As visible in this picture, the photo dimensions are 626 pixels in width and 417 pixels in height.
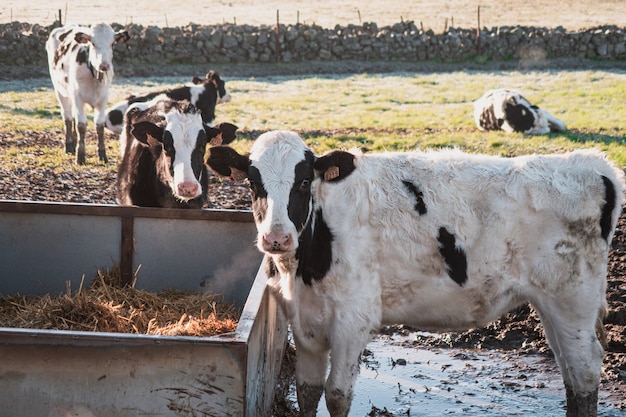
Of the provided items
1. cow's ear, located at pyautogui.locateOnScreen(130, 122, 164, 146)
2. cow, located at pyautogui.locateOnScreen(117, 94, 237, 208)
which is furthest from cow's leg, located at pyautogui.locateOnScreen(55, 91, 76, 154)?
cow's ear, located at pyautogui.locateOnScreen(130, 122, 164, 146)

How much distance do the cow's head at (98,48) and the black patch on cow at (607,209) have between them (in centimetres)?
1003

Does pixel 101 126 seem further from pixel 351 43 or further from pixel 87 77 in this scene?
pixel 351 43

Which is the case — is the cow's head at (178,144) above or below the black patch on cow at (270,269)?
above

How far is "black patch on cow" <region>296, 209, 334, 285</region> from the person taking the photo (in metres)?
5.00

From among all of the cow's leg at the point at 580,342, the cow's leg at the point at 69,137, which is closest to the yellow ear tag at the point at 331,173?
the cow's leg at the point at 580,342

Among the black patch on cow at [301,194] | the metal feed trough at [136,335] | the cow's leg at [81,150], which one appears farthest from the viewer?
the cow's leg at [81,150]

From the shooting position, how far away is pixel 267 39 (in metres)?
29.9

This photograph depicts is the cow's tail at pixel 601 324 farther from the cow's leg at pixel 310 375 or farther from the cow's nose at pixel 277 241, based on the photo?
the cow's nose at pixel 277 241

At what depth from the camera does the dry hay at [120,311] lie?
555cm

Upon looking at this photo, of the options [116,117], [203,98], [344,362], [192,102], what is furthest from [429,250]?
[116,117]

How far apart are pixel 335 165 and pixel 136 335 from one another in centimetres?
153

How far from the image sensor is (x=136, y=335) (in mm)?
4125

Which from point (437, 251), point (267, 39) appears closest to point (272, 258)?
point (437, 251)

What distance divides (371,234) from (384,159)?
55 centimetres
